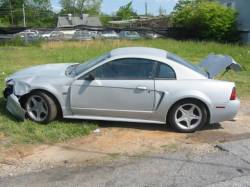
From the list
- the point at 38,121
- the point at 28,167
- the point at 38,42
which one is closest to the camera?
the point at 28,167

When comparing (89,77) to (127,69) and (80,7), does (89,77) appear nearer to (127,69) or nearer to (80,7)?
(127,69)

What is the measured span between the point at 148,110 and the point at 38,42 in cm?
2327

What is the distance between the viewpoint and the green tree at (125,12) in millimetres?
95000

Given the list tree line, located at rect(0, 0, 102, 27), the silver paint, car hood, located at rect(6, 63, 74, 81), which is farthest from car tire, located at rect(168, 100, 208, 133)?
tree line, located at rect(0, 0, 102, 27)

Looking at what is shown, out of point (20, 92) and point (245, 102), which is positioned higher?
point (20, 92)

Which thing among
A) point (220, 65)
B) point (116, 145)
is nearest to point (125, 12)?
point (220, 65)

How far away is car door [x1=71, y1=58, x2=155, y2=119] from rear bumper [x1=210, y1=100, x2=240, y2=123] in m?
1.05

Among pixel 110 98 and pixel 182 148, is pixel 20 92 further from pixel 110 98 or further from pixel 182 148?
pixel 182 148

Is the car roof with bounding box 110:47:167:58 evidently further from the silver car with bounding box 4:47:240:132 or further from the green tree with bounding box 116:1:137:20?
the green tree with bounding box 116:1:137:20

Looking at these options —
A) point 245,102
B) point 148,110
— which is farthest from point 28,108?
point 245,102

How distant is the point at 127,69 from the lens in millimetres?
7484

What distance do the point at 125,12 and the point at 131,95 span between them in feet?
296

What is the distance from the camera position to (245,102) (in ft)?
33.1

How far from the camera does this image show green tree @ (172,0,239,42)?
34875mm
